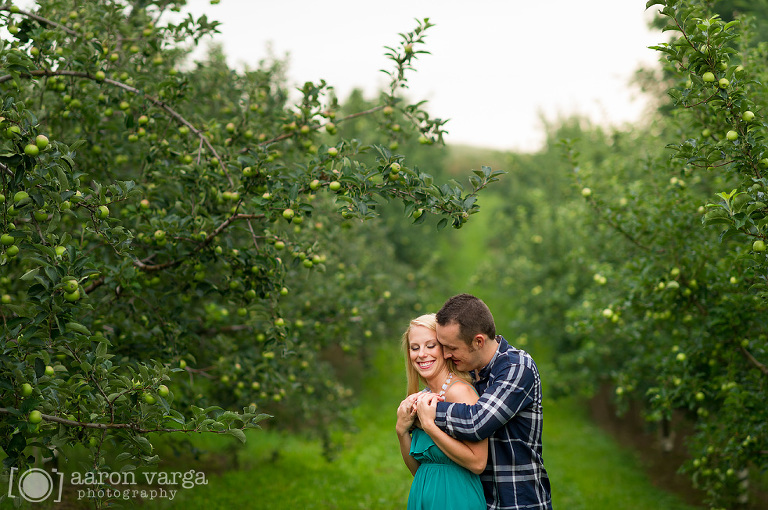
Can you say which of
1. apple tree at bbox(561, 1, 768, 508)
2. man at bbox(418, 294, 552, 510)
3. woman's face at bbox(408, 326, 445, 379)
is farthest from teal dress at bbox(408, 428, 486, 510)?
apple tree at bbox(561, 1, 768, 508)

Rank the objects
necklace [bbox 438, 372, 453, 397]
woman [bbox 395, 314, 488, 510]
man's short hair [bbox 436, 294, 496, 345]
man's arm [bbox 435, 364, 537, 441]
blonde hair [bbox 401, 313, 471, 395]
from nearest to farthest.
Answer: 1. man's arm [bbox 435, 364, 537, 441]
2. woman [bbox 395, 314, 488, 510]
3. man's short hair [bbox 436, 294, 496, 345]
4. necklace [bbox 438, 372, 453, 397]
5. blonde hair [bbox 401, 313, 471, 395]

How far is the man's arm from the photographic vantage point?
2953 millimetres

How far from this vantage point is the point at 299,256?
437cm

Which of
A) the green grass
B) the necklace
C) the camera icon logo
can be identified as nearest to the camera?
the necklace

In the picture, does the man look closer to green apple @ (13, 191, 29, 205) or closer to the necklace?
the necklace

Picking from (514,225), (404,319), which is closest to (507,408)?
(404,319)

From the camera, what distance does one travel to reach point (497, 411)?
2.96 meters

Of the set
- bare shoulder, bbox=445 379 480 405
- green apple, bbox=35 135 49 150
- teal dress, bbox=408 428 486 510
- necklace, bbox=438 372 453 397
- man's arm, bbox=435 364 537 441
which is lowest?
teal dress, bbox=408 428 486 510

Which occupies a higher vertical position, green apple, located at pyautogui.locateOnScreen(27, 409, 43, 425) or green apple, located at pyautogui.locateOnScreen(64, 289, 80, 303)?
green apple, located at pyautogui.locateOnScreen(64, 289, 80, 303)

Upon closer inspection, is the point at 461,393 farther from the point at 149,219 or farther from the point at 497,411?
the point at 149,219

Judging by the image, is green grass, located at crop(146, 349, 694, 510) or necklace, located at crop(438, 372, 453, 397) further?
green grass, located at crop(146, 349, 694, 510)

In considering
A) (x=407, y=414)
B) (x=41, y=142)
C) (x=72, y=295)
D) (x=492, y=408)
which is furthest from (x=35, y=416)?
(x=492, y=408)

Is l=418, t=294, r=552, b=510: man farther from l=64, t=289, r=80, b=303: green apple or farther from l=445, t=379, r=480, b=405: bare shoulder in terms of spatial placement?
l=64, t=289, r=80, b=303: green apple

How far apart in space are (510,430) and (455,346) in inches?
20.7
